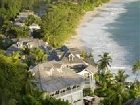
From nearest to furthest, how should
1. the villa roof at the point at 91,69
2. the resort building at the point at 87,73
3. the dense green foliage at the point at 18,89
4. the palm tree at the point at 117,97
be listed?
the dense green foliage at the point at 18,89
the palm tree at the point at 117,97
the resort building at the point at 87,73
the villa roof at the point at 91,69

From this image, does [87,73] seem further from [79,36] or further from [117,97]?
[79,36]

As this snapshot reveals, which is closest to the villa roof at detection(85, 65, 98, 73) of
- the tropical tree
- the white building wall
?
the white building wall

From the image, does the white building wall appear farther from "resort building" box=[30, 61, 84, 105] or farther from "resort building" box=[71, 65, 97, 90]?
"resort building" box=[71, 65, 97, 90]

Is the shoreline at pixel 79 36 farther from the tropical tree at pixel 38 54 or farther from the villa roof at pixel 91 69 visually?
the villa roof at pixel 91 69

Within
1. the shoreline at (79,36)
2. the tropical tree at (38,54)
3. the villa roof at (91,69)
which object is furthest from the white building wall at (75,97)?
the shoreline at (79,36)

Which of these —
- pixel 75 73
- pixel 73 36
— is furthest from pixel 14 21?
pixel 75 73
